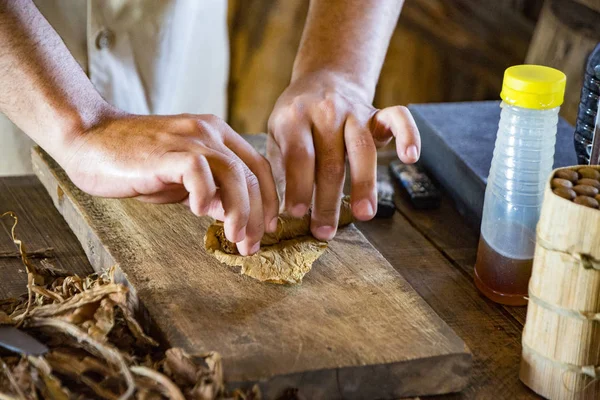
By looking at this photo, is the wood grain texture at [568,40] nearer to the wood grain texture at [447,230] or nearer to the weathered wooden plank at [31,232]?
the wood grain texture at [447,230]

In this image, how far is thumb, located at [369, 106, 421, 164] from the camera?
3.33ft

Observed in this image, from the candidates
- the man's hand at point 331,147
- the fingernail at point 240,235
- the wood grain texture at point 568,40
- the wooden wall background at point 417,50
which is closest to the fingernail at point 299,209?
the man's hand at point 331,147

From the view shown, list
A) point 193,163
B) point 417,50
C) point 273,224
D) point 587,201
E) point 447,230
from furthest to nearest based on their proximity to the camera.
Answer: point 417,50
point 447,230
point 273,224
point 193,163
point 587,201

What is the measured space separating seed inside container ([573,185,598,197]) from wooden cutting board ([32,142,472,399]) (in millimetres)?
211

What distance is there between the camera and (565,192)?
30.9 inches

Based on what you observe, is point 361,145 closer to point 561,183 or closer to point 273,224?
point 273,224

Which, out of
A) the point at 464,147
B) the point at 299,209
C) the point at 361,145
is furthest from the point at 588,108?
the point at 299,209

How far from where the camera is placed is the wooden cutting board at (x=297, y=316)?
83cm

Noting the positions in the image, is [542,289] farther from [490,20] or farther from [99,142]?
[490,20]

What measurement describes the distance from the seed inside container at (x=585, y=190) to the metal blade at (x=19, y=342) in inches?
22.3

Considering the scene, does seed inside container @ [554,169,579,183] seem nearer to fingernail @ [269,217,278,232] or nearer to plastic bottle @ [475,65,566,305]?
plastic bottle @ [475,65,566,305]

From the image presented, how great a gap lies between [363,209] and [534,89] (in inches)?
10.9

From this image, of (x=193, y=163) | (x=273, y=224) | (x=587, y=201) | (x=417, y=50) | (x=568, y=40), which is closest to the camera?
(x=587, y=201)

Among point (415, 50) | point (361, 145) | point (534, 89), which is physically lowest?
point (415, 50)
